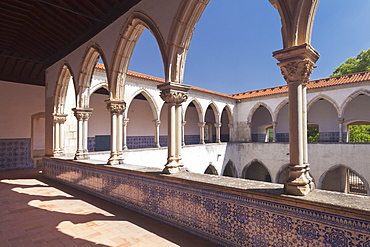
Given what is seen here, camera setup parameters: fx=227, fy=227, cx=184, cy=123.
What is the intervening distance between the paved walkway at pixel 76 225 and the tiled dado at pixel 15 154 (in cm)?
548

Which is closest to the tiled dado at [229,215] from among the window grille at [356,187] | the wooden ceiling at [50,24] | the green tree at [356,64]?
the wooden ceiling at [50,24]

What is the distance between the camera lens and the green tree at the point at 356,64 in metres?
21.5

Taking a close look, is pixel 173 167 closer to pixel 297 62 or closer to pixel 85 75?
pixel 297 62

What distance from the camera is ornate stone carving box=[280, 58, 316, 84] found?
2.34 meters

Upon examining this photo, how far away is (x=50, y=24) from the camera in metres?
5.39

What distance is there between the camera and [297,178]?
2.24 m

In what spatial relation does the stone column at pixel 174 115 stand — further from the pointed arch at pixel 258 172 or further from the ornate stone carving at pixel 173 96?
the pointed arch at pixel 258 172

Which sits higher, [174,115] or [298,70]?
[298,70]

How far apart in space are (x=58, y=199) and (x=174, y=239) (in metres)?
3.15

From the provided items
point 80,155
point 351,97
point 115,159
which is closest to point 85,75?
point 80,155

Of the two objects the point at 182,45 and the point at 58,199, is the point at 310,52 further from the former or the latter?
the point at 58,199

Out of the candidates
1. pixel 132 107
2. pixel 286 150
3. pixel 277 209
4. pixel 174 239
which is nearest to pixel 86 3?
pixel 174 239

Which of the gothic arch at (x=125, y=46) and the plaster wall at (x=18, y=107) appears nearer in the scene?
the gothic arch at (x=125, y=46)

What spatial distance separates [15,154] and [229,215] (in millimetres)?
10510
